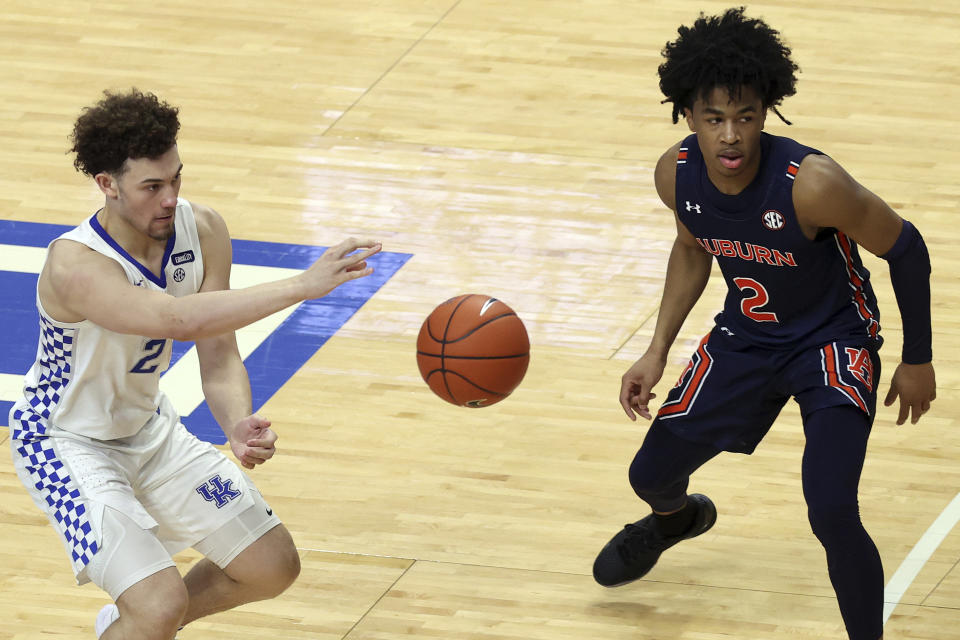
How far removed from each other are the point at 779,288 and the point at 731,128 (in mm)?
516

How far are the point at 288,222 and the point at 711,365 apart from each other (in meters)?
3.85

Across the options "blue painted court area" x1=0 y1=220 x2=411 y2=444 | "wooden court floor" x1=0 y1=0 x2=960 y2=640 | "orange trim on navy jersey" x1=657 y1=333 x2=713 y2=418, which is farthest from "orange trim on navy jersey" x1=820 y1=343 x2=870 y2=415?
"blue painted court area" x1=0 y1=220 x2=411 y2=444

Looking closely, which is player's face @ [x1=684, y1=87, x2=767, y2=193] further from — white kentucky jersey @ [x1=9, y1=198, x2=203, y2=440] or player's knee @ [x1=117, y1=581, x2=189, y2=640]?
player's knee @ [x1=117, y1=581, x2=189, y2=640]

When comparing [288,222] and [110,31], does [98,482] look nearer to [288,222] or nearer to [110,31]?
[288,222]

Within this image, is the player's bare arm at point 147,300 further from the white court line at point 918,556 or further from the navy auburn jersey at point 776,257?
the white court line at point 918,556

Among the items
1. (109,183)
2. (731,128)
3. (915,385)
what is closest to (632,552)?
(915,385)

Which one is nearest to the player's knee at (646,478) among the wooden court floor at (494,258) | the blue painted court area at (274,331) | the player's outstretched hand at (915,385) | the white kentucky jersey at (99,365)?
the wooden court floor at (494,258)

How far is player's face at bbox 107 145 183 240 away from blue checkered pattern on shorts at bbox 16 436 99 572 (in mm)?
689

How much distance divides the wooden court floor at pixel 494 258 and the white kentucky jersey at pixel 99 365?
90cm

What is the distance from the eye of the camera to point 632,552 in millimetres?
5566

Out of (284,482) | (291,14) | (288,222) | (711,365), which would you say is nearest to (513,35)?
(291,14)

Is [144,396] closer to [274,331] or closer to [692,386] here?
[692,386]

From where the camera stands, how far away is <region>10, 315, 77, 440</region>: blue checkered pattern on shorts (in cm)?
480

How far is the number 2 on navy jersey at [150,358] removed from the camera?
16.1 feet
